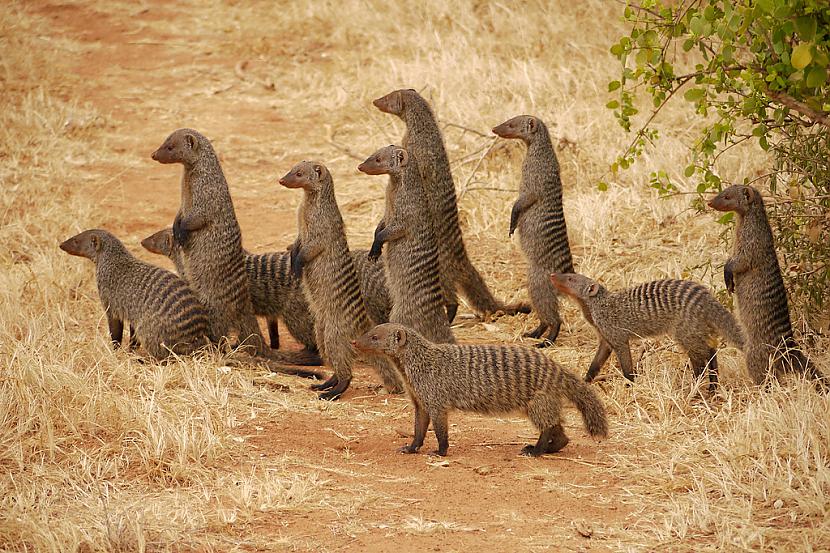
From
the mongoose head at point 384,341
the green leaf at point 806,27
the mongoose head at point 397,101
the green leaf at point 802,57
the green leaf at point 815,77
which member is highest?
the green leaf at point 806,27

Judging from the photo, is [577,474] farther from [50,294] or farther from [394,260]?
[50,294]

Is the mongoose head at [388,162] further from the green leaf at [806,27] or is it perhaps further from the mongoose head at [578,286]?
the green leaf at [806,27]

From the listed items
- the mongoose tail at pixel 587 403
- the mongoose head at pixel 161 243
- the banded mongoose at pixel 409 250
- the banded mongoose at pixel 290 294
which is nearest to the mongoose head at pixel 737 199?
the mongoose tail at pixel 587 403

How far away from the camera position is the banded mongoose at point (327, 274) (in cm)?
564

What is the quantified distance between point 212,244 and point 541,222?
193cm

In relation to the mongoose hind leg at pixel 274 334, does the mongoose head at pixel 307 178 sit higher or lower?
higher

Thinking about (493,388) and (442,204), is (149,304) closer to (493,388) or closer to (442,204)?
(442,204)

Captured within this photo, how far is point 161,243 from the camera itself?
21.0 feet

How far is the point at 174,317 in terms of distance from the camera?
18.4ft

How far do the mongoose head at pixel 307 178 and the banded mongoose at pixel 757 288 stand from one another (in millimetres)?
2041

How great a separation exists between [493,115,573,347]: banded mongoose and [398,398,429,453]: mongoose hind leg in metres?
1.74

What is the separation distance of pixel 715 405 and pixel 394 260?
192cm

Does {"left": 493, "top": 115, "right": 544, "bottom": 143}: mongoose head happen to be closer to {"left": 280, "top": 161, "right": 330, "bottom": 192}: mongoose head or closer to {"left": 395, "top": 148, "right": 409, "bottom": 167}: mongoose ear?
{"left": 395, "top": 148, "right": 409, "bottom": 167}: mongoose ear

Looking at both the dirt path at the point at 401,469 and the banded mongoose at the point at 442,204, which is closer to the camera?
the dirt path at the point at 401,469
